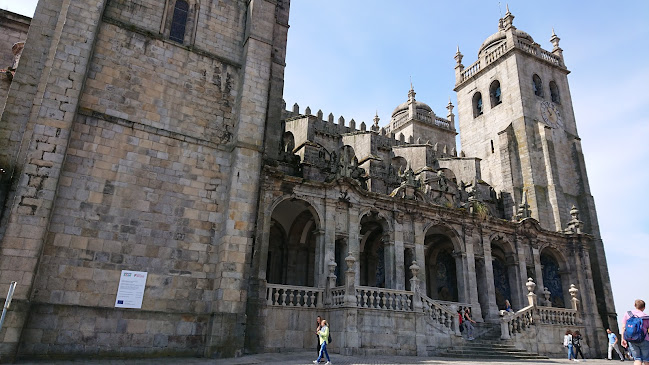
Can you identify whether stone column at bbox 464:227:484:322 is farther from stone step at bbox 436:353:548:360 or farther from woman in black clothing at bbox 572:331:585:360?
woman in black clothing at bbox 572:331:585:360

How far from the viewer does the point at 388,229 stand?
18.2 metres

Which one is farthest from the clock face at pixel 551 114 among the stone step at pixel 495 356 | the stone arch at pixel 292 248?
the stone arch at pixel 292 248

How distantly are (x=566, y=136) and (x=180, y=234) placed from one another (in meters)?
29.2

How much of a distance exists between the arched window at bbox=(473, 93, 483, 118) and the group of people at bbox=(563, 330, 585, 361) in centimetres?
2016

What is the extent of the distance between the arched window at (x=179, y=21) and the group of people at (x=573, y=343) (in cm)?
1948

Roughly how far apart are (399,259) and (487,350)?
15.7 ft

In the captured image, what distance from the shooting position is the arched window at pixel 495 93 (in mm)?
32562

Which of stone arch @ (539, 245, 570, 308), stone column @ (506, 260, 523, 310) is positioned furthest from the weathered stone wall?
stone arch @ (539, 245, 570, 308)

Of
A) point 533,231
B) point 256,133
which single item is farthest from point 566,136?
point 256,133

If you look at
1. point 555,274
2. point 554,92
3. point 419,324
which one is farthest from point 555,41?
point 419,324

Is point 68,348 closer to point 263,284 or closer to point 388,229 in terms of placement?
point 263,284

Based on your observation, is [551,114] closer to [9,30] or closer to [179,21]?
[179,21]

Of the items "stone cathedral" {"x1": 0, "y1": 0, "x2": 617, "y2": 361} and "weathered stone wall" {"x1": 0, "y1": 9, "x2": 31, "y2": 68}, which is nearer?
"stone cathedral" {"x1": 0, "y1": 0, "x2": 617, "y2": 361}

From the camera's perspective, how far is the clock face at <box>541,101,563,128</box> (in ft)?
99.2
